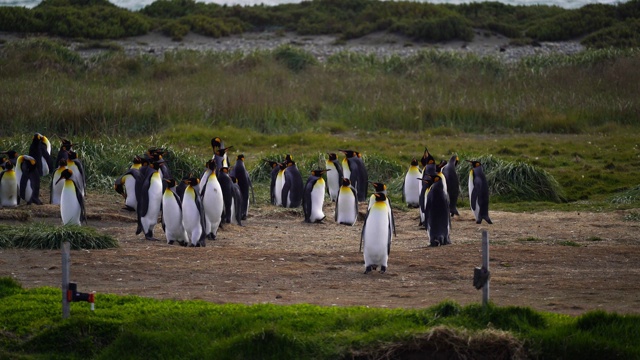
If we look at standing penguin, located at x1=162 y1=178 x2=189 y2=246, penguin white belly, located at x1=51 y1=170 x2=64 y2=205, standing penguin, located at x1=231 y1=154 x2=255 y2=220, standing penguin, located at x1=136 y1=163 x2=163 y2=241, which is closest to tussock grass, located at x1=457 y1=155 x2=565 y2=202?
standing penguin, located at x1=231 y1=154 x2=255 y2=220

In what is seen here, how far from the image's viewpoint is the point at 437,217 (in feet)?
40.8

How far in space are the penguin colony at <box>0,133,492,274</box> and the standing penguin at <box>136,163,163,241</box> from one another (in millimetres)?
14

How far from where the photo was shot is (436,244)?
12461 mm

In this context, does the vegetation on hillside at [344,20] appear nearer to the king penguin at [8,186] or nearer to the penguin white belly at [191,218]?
the king penguin at [8,186]

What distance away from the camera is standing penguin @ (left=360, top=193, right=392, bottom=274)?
10.8 m

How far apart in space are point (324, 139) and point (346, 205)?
22.6ft

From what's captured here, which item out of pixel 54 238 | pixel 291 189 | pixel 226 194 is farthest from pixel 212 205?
pixel 291 189

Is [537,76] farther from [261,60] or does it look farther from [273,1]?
[273,1]

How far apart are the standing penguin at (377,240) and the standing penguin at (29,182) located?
6.66 m

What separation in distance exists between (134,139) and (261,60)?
10488mm

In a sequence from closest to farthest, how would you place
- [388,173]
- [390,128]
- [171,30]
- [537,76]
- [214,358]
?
[214,358], [388,173], [390,128], [537,76], [171,30]

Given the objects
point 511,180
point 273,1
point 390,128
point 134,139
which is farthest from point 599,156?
point 273,1

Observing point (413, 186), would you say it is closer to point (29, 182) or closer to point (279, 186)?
point (279, 186)

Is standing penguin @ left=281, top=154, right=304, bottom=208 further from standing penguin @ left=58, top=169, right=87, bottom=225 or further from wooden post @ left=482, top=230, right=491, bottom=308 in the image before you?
wooden post @ left=482, top=230, right=491, bottom=308
